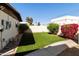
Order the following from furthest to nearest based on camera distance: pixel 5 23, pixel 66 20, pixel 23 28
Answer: pixel 23 28
pixel 66 20
pixel 5 23

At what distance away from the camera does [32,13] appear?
18922 millimetres

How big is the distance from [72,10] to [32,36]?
4.63 m

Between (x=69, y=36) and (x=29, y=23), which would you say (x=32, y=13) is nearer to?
(x=29, y=23)

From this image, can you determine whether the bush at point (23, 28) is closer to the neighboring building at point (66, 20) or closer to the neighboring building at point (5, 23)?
the neighboring building at point (66, 20)

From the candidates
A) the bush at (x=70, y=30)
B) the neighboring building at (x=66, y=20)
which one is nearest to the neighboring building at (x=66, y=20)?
the neighboring building at (x=66, y=20)

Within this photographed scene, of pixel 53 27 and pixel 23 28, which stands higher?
pixel 53 27

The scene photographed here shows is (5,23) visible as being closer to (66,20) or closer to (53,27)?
(53,27)

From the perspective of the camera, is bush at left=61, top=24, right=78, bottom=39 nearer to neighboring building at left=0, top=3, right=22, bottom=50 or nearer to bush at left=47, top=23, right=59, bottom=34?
bush at left=47, top=23, right=59, bottom=34

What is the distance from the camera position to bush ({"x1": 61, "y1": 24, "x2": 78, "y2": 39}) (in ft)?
50.2

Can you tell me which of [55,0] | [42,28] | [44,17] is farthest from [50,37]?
[55,0]

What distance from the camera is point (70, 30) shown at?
50.3 feet

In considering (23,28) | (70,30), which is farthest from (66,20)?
(23,28)

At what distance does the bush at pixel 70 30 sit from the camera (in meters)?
15.3

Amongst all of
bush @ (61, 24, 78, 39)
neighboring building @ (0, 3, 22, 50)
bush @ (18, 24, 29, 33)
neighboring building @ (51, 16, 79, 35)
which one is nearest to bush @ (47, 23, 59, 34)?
neighboring building @ (51, 16, 79, 35)
